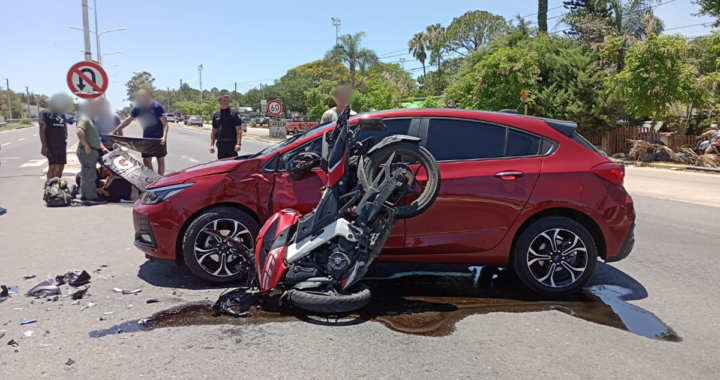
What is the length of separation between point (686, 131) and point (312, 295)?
2448cm

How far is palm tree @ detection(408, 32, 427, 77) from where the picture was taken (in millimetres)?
71438

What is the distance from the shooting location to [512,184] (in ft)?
16.6

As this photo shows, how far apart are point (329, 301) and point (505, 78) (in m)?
22.8

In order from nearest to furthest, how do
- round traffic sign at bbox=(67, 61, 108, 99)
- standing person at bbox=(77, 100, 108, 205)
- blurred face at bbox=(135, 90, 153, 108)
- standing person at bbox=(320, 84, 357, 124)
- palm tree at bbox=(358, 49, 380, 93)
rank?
standing person at bbox=(320, 84, 357, 124), standing person at bbox=(77, 100, 108, 205), blurred face at bbox=(135, 90, 153, 108), round traffic sign at bbox=(67, 61, 108, 99), palm tree at bbox=(358, 49, 380, 93)

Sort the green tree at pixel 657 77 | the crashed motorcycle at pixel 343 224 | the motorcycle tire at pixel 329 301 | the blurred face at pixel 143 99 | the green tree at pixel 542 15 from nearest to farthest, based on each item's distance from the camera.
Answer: the motorcycle tire at pixel 329 301 < the crashed motorcycle at pixel 343 224 < the blurred face at pixel 143 99 < the green tree at pixel 657 77 < the green tree at pixel 542 15

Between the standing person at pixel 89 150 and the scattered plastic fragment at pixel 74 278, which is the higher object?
the standing person at pixel 89 150

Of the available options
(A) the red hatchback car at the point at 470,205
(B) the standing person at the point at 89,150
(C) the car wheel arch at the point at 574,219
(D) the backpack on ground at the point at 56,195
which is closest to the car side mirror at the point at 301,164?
(A) the red hatchback car at the point at 470,205

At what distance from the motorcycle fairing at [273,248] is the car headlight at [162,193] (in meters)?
1.04

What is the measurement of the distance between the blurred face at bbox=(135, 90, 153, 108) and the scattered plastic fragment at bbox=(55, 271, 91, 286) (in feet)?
18.7

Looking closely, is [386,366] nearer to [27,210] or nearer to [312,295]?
[312,295]

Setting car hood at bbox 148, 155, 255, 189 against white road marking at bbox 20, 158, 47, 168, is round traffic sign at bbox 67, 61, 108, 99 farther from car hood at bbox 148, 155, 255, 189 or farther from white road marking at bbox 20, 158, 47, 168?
white road marking at bbox 20, 158, 47, 168

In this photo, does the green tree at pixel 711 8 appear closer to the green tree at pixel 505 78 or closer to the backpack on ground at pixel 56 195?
the green tree at pixel 505 78

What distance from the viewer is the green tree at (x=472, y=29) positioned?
65.9 metres

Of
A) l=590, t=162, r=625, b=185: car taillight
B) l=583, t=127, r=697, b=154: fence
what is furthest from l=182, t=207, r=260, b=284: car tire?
l=583, t=127, r=697, b=154: fence
